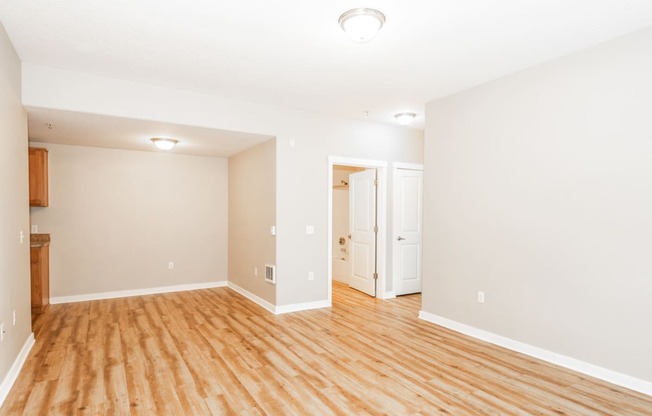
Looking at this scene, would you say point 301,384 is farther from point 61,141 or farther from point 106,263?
point 61,141

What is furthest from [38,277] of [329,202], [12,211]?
[329,202]

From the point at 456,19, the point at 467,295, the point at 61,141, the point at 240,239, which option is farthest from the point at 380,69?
the point at 61,141

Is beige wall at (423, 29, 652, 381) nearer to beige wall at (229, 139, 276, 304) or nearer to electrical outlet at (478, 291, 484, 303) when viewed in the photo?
electrical outlet at (478, 291, 484, 303)

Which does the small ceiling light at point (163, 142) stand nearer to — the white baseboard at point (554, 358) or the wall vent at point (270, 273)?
the wall vent at point (270, 273)

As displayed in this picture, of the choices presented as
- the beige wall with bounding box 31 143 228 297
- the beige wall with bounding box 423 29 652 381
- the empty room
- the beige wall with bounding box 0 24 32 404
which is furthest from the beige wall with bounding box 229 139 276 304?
the beige wall with bounding box 0 24 32 404

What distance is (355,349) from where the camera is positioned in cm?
357

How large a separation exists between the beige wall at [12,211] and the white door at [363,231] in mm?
4304

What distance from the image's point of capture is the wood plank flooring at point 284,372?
8.23ft

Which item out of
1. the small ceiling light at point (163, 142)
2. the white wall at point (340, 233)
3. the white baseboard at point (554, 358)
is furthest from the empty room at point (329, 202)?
the white wall at point (340, 233)

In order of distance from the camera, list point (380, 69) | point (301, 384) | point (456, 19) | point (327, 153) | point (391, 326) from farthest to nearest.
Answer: point (327, 153), point (391, 326), point (380, 69), point (301, 384), point (456, 19)

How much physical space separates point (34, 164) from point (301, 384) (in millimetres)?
4648

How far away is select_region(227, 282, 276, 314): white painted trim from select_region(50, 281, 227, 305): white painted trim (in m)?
0.37

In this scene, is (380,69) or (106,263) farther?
(106,263)

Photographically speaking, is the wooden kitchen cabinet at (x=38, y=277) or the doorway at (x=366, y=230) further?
the doorway at (x=366, y=230)
